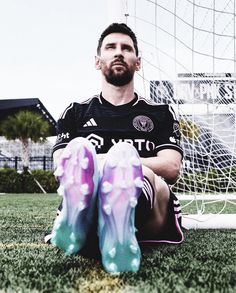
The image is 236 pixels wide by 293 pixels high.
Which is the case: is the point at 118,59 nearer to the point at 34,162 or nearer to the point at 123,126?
the point at 123,126

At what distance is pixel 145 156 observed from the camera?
1.69m

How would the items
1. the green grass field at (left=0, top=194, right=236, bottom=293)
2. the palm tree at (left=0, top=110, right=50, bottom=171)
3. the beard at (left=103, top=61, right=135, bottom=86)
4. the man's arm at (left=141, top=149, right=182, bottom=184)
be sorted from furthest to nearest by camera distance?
the palm tree at (left=0, top=110, right=50, bottom=171), the beard at (left=103, top=61, right=135, bottom=86), the man's arm at (left=141, top=149, right=182, bottom=184), the green grass field at (left=0, top=194, right=236, bottom=293)

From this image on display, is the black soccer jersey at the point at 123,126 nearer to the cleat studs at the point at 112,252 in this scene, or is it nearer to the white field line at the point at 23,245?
the white field line at the point at 23,245

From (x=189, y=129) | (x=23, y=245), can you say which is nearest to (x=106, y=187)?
(x=23, y=245)

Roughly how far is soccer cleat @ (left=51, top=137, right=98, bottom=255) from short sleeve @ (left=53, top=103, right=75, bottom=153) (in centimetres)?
56

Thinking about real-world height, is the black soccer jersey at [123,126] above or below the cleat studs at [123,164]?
above

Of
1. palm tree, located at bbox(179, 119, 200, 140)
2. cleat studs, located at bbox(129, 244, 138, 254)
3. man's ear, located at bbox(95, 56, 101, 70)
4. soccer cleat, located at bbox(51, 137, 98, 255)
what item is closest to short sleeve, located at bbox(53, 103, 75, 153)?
man's ear, located at bbox(95, 56, 101, 70)

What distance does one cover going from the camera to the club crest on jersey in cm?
172

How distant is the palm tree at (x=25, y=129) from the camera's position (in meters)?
19.1

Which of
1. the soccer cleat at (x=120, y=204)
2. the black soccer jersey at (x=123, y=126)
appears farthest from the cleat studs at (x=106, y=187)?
the black soccer jersey at (x=123, y=126)

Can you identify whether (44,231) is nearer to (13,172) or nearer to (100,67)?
(100,67)

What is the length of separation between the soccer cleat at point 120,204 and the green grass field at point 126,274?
5cm

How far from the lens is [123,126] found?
5.65 ft

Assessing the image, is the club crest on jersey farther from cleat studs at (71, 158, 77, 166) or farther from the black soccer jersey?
cleat studs at (71, 158, 77, 166)
